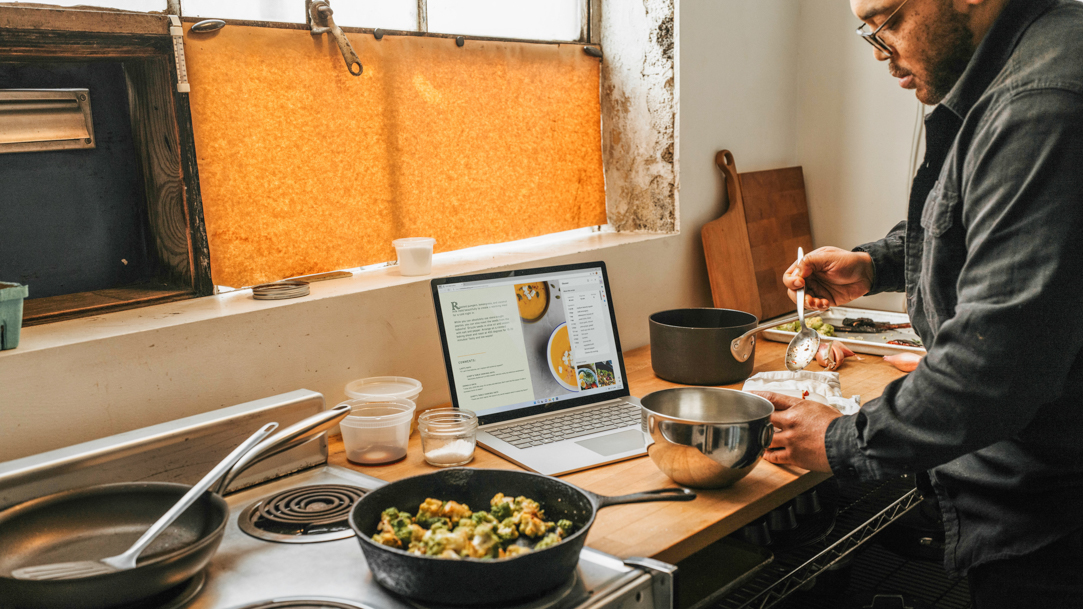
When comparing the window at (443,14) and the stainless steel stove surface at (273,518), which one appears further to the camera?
the window at (443,14)

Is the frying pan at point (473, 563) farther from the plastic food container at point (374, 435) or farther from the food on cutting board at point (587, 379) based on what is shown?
the food on cutting board at point (587, 379)

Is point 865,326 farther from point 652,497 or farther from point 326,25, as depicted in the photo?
point 326,25

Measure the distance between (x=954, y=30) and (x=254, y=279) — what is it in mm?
1298

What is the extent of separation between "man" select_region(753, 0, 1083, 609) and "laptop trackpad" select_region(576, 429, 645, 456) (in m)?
0.26

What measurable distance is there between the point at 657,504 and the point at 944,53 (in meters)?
0.79

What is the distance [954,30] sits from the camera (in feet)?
3.75

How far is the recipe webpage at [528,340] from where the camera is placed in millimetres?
1551

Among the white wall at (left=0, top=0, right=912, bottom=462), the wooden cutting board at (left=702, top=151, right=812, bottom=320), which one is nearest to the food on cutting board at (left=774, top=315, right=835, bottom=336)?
the wooden cutting board at (left=702, top=151, right=812, bottom=320)

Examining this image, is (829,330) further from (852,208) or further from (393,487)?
(393,487)

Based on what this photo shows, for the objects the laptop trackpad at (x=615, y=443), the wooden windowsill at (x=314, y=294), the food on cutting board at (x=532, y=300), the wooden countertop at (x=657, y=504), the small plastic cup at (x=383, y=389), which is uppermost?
the wooden windowsill at (x=314, y=294)

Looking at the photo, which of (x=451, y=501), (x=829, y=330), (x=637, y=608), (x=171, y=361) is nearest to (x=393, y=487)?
(x=451, y=501)

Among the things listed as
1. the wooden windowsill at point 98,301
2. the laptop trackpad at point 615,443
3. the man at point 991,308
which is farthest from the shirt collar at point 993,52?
the wooden windowsill at point 98,301

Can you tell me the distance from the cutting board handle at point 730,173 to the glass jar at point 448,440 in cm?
126

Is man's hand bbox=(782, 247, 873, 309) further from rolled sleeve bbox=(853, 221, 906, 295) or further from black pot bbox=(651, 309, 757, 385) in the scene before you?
black pot bbox=(651, 309, 757, 385)
